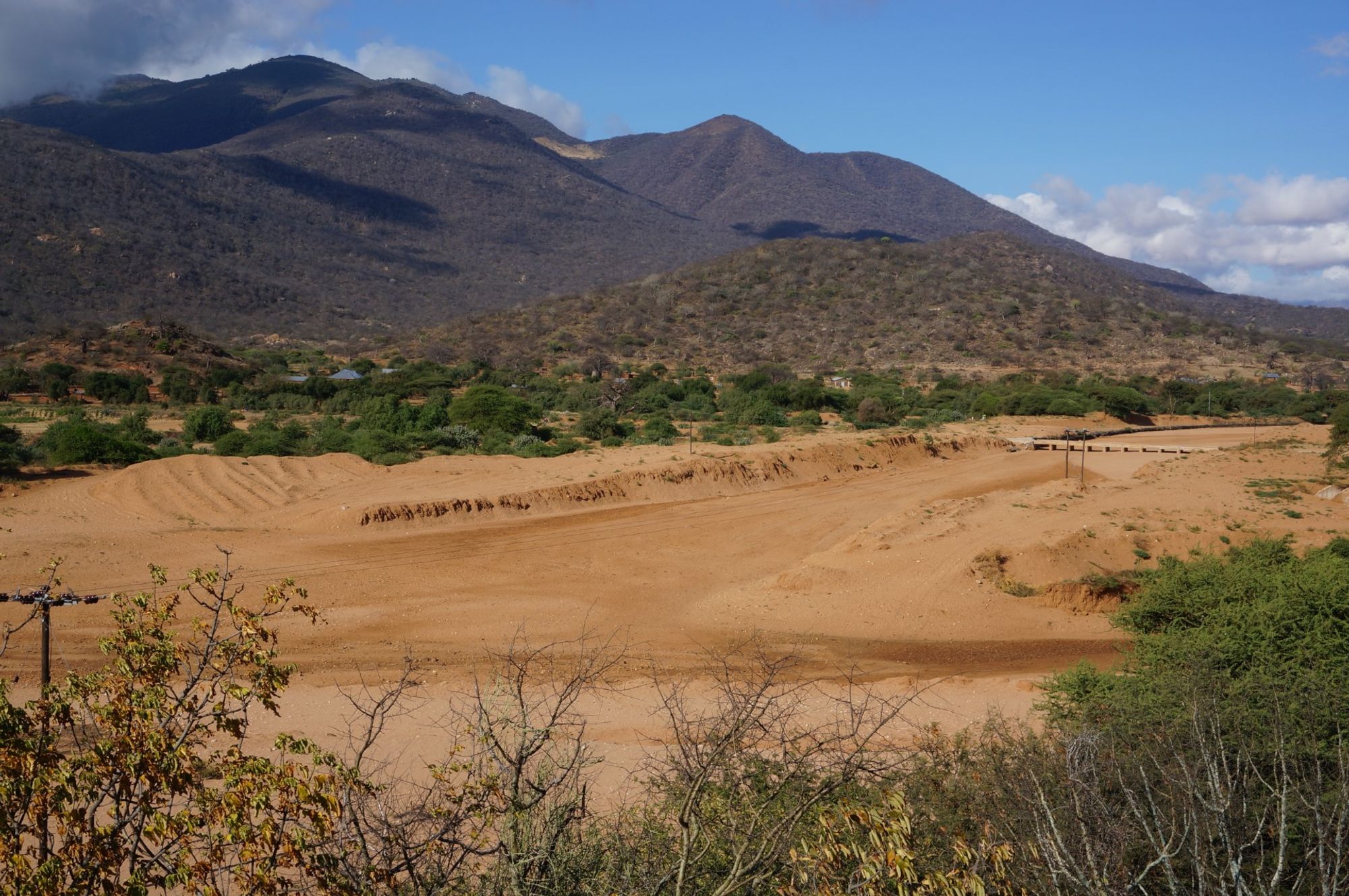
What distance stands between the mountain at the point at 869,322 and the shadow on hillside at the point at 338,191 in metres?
44.9

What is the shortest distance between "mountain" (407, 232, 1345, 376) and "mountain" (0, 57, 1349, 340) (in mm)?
18309

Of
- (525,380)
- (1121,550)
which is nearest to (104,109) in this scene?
(525,380)

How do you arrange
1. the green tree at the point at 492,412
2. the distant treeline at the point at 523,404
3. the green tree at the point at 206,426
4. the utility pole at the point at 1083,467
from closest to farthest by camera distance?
the utility pole at the point at 1083,467 < the distant treeline at the point at 523,404 < the green tree at the point at 206,426 < the green tree at the point at 492,412

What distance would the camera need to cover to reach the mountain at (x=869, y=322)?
59375 millimetres

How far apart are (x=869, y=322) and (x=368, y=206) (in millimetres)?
66275

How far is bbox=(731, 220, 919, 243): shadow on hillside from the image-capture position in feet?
449

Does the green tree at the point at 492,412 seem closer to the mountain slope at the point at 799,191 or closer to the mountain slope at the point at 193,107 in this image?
the mountain slope at the point at 799,191

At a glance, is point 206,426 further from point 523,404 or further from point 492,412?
point 523,404

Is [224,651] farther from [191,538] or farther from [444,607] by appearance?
[191,538]

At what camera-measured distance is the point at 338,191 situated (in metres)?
112

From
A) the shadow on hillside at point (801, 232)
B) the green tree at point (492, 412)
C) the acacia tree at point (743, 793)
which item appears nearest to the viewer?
the acacia tree at point (743, 793)

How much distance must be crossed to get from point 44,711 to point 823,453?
25.0 metres

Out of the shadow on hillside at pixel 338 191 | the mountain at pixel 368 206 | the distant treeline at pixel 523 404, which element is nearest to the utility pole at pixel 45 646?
the distant treeline at pixel 523 404

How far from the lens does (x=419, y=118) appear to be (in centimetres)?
14112
